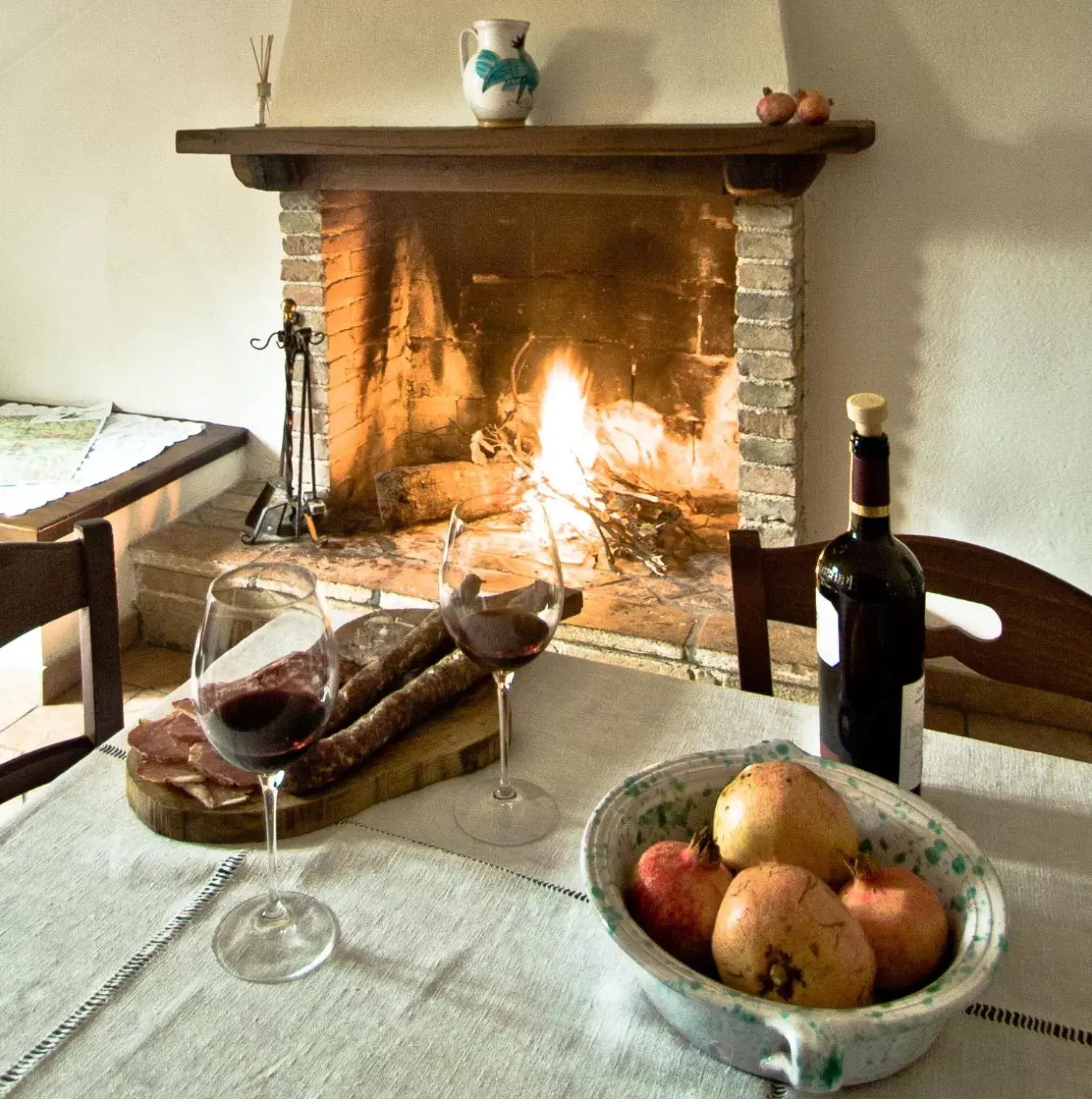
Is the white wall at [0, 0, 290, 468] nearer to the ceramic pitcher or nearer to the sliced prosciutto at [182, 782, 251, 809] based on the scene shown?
the ceramic pitcher

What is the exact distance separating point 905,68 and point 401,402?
144 cm

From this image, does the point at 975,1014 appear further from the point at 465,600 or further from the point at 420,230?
the point at 420,230

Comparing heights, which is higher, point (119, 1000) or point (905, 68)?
point (905, 68)

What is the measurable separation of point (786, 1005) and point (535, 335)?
2308 millimetres

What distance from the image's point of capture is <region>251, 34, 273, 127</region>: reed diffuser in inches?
102

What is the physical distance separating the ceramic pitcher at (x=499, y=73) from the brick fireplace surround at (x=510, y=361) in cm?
45

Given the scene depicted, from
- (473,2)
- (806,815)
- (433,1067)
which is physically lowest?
(433,1067)

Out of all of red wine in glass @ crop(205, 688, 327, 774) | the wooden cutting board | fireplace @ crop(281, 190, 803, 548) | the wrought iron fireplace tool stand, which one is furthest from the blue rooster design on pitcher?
red wine in glass @ crop(205, 688, 327, 774)

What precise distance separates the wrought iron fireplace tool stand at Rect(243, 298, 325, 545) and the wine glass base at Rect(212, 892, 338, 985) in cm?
193

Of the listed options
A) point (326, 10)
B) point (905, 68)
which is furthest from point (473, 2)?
point (905, 68)

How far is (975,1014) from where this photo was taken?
2.62 ft

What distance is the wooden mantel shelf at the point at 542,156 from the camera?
213cm

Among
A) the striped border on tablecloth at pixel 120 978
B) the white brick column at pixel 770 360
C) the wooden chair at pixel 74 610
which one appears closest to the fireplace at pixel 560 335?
the white brick column at pixel 770 360

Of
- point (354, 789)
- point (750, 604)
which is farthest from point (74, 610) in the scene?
point (750, 604)
